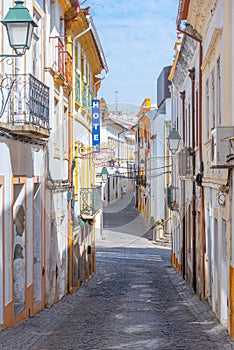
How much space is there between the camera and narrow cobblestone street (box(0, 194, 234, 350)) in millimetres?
10461

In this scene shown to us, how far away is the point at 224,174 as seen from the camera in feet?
38.4

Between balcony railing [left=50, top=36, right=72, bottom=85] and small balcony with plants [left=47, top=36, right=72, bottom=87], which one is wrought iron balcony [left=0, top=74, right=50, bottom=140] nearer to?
small balcony with plants [left=47, top=36, right=72, bottom=87]

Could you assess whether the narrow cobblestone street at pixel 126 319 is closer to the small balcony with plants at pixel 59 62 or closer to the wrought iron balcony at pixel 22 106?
the wrought iron balcony at pixel 22 106

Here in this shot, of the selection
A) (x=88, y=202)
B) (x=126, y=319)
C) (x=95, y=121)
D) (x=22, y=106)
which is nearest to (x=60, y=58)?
(x=22, y=106)

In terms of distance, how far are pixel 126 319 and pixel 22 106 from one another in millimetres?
4824

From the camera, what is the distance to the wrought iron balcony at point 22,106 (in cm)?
1058

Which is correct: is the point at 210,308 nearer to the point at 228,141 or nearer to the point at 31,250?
the point at 31,250

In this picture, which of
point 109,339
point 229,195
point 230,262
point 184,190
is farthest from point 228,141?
point 184,190

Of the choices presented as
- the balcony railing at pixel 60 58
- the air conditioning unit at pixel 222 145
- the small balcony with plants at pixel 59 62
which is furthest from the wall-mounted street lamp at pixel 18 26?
the balcony railing at pixel 60 58

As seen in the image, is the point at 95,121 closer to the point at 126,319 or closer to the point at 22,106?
the point at 126,319

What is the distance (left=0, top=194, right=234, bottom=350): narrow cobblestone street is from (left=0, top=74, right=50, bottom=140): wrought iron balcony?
10.8ft

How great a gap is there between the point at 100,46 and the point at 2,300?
1525 centimetres

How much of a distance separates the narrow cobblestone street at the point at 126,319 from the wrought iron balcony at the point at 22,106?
10.8 feet

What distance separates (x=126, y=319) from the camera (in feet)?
43.1
